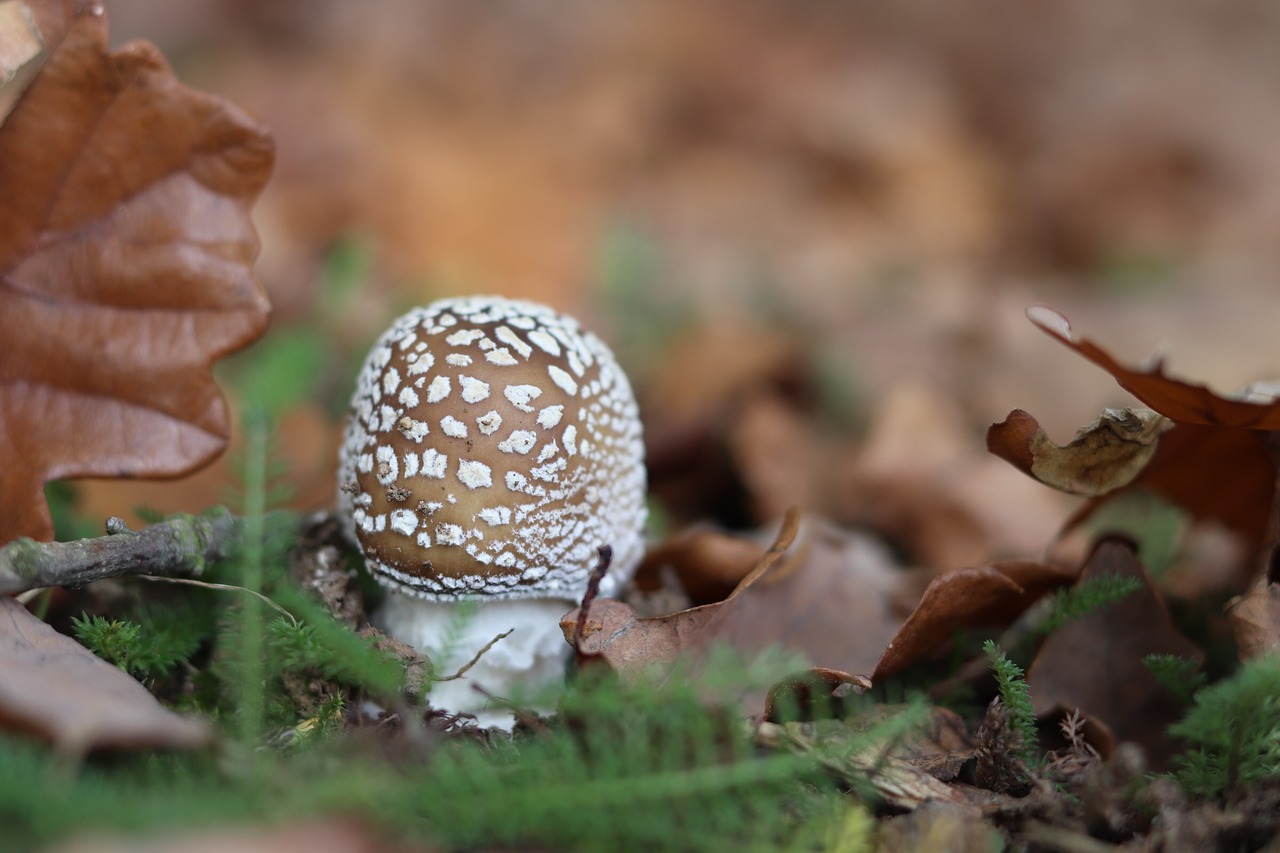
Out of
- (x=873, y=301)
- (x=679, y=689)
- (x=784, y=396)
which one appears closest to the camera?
(x=679, y=689)

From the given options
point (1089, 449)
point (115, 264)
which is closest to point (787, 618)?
point (1089, 449)

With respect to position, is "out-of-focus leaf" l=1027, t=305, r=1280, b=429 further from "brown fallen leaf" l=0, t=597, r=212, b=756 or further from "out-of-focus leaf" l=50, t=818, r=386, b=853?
"brown fallen leaf" l=0, t=597, r=212, b=756

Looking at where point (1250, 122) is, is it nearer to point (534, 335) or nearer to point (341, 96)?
point (341, 96)

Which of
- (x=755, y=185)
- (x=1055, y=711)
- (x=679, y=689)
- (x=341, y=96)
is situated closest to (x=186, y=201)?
(x=679, y=689)

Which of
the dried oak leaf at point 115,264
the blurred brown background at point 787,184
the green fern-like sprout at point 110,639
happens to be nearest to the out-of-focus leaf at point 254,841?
the green fern-like sprout at point 110,639

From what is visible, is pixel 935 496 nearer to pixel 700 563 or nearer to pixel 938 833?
pixel 700 563

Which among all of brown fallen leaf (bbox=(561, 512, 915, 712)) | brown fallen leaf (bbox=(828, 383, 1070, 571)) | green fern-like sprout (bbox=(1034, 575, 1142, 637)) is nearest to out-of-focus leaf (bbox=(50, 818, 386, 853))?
brown fallen leaf (bbox=(561, 512, 915, 712))

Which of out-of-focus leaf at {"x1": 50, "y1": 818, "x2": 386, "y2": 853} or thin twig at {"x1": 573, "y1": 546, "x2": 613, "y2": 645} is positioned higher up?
out-of-focus leaf at {"x1": 50, "y1": 818, "x2": 386, "y2": 853}
